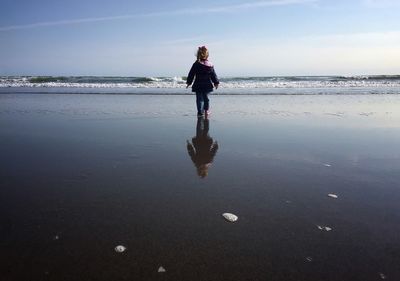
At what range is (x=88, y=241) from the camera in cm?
249

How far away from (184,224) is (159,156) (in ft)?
7.58

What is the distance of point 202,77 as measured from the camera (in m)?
9.95

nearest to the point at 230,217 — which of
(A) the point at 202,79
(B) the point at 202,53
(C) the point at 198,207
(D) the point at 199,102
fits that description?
(C) the point at 198,207

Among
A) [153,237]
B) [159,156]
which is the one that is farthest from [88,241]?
[159,156]

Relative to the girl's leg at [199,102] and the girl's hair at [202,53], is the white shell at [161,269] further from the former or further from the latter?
the girl's hair at [202,53]

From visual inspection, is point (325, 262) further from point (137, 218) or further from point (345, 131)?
point (345, 131)

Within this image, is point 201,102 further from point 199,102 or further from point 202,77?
point 202,77

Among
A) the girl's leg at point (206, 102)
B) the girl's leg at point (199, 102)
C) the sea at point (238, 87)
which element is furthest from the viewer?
the sea at point (238, 87)

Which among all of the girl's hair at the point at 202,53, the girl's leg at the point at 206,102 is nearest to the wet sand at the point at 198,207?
the girl's leg at the point at 206,102

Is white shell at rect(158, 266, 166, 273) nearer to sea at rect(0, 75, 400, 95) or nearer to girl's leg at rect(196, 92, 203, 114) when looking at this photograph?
girl's leg at rect(196, 92, 203, 114)

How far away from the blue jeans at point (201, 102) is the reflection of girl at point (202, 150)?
2.21 metres

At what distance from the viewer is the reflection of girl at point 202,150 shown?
4492 mm

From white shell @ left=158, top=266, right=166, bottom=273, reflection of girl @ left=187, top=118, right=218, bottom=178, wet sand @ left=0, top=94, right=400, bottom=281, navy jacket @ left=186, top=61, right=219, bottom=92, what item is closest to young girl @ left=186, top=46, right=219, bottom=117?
navy jacket @ left=186, top=61, right=219, bottom=92

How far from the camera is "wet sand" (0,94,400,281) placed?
7.36 ft
